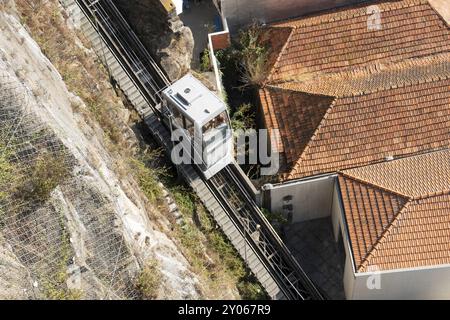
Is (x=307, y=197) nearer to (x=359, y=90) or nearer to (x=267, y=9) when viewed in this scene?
(x=359, y=90)

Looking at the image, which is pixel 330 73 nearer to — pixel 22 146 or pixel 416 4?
pixel 416 4

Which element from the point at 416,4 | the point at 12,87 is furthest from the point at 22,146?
the point at 416,4

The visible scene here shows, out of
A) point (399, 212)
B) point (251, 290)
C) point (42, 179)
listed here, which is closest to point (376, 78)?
point (399, 212)

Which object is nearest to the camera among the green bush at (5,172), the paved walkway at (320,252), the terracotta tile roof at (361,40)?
the green bush at (5,172)

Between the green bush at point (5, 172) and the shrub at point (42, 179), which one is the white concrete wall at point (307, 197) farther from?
the green bush at point (5, 172)

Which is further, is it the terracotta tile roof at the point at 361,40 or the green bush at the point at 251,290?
the terracotta tile roof at the point at 361,40

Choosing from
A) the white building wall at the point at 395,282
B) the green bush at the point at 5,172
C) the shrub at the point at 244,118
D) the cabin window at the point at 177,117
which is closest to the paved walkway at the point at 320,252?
the white building wall at the point at 395,282
